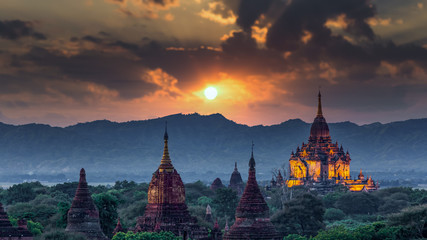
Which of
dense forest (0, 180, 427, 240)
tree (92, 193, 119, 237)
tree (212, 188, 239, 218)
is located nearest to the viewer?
dense forest (0, 180, 427, 240)

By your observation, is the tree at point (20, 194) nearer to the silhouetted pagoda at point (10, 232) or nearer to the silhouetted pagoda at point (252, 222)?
the silhouetted pagoda at point (10, 232)

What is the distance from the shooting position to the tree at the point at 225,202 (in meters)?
128

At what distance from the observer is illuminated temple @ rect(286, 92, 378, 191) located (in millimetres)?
173000

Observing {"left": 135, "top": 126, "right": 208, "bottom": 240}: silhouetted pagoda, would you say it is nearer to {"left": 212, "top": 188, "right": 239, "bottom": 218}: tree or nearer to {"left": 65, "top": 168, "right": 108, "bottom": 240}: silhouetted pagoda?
{"left": 65, "top": 168, "right": 108, "bottom": 240}: silhouetted pagoda

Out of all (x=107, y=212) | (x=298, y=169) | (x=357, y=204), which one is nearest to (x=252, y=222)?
(x=107, y=212)

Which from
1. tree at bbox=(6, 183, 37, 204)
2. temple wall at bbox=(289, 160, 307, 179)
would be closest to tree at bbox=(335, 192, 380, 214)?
temple wall at bbox=(289, 160, 307, 179)

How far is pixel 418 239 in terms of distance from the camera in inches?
2680

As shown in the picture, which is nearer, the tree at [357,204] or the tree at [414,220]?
the tree at [414,220]

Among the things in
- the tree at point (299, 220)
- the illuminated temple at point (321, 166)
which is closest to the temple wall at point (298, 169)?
the illuminated temple at point (321, 166)

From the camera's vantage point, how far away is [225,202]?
130m

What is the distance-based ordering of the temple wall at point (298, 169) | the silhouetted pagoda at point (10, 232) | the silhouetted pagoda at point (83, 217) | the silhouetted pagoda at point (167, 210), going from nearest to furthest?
the silhouetted pagoda at point (10, 232) → the silhouetted pagoda at point (83, 217) → the silhouetted pagoda at point (167, 210) → the temple wall at point (298, 169)

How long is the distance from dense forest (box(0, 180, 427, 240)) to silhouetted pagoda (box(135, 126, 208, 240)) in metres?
5.64

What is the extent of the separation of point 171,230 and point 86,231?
838cm

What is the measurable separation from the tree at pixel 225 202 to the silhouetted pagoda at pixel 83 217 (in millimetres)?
56755
